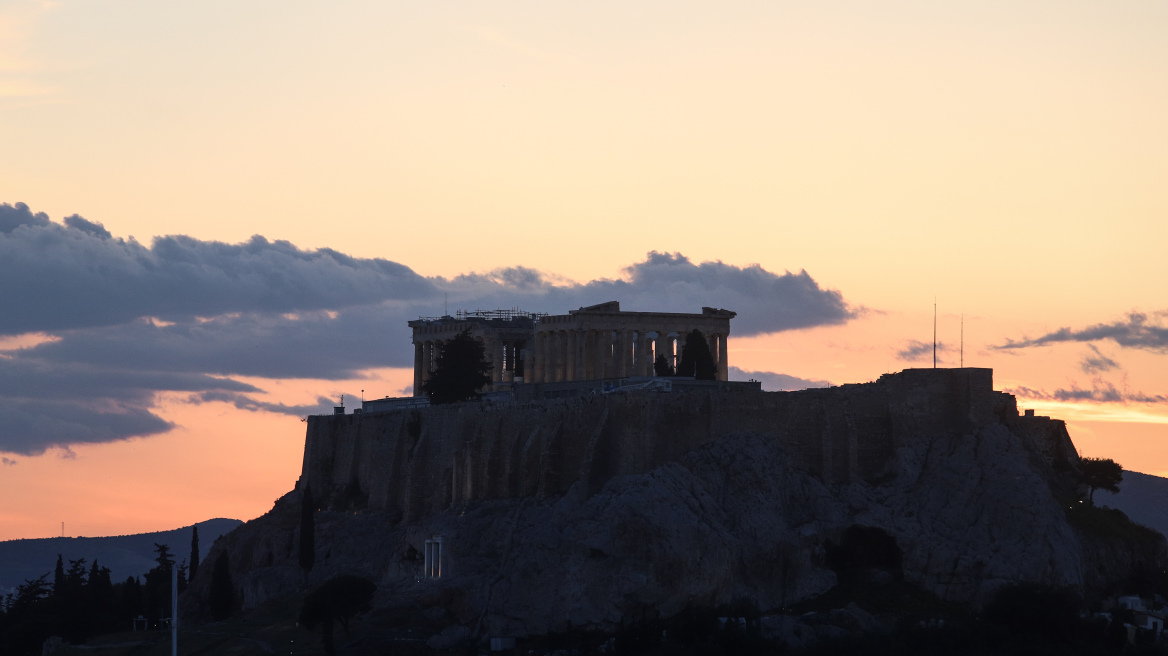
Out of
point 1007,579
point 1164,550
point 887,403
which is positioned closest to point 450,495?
point 887,403

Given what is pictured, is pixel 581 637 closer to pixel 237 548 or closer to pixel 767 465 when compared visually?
pixel 767 465

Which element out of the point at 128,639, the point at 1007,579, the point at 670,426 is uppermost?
the point at 670,426

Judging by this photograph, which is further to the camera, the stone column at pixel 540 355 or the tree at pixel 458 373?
the stone column at pixel 540 355

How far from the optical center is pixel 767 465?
78125 millimetres

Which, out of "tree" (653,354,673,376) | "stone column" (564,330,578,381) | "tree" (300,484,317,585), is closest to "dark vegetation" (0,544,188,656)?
"tree" (300,484,317,585)

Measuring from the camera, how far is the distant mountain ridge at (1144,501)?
17188 centimetres

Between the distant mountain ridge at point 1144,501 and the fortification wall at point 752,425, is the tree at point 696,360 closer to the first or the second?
the fortification wall at point 752,425

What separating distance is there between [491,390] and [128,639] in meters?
25.1

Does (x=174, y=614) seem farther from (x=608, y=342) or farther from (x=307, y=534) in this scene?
(x=608, y=342)

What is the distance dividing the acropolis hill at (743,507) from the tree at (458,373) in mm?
10122

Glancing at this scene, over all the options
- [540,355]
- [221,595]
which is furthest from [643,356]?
[221,595]

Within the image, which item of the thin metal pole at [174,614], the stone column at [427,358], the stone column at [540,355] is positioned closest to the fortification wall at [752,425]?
the stone column at [540,355]

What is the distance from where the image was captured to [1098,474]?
8719 centimetres

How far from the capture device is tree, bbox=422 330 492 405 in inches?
3942
